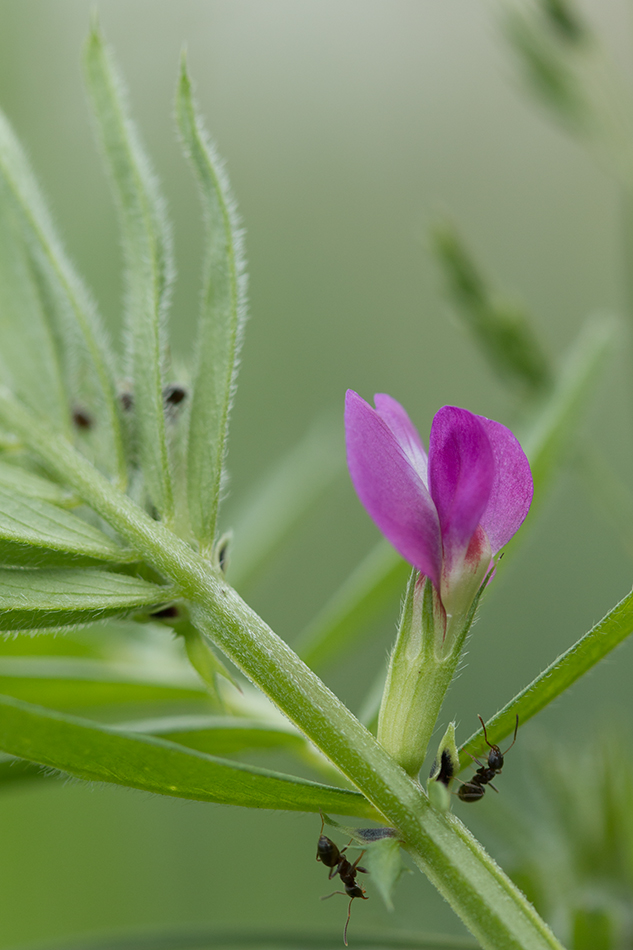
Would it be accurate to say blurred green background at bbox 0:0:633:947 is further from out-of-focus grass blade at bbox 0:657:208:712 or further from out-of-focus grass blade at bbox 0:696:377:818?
out-of-focus grass blade at bbox 0:696:377:818

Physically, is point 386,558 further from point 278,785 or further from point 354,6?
point 354,6

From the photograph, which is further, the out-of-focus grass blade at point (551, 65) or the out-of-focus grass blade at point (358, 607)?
the out-of-focus grass blade at point (551, 65)

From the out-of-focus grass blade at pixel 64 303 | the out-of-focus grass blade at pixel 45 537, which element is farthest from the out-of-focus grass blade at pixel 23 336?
the out-of-focus grass blade at pixel 45 537

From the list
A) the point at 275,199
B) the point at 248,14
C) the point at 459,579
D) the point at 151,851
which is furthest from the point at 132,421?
the point at 248,14

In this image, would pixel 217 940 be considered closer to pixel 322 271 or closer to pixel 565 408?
pixel 565 408

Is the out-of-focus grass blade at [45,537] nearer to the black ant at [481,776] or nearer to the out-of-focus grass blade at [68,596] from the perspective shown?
the out-of-focus grass blade at [68,596]

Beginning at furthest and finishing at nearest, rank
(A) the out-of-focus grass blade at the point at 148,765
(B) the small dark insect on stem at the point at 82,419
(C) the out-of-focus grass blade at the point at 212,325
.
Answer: (B) the small dark insect on stem at the point at 82,419 < (C) the out-of-focus grass blade at the point at 212,325 < (A) the out-of-focus grass blade at the point at 148,765

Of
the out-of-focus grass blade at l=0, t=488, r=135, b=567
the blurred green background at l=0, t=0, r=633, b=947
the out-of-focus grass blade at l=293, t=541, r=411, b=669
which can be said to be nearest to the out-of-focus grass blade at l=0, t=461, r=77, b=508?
the out-of-focus grass blade at l=0, t=488, r=135, b=567

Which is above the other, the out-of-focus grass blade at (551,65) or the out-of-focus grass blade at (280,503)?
the out-of-focus grass blade at (551,65)
